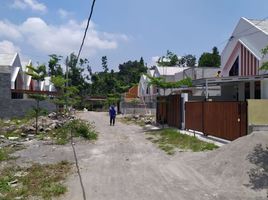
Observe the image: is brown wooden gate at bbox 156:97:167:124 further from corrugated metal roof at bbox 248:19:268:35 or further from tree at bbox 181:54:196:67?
tree at bbox 181:54:196:67

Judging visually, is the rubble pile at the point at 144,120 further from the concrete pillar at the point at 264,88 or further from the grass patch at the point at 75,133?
the grass patch at the point at 75,133

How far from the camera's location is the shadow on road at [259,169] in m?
9.26

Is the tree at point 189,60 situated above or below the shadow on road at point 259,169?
above

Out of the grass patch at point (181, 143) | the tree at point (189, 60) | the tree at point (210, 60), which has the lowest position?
the grass patch at point (181, 143)

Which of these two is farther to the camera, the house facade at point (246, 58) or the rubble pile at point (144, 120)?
the rubble pile at point (144, 120)

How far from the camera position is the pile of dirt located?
962cm

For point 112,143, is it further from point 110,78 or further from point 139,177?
point 110,78

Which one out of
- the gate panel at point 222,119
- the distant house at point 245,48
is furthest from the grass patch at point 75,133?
the distant house at point 245,48

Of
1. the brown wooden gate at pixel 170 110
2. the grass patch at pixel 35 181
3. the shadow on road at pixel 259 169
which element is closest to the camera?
the grass patch at pixel 35 181

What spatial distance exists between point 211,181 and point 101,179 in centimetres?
290

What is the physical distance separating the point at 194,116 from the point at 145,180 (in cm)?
1100

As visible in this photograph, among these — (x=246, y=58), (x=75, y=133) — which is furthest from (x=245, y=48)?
(x=75, y=133)

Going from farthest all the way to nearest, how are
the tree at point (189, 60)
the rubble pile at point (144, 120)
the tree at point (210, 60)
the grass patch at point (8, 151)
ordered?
the tree at point (189, 60) → the tree at point (210, 60) → the rubble pile at point (144, 120) → the grass patch at point (8, 151)

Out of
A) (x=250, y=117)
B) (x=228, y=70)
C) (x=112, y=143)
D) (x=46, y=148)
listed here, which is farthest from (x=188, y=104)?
(x=228, y=70)
